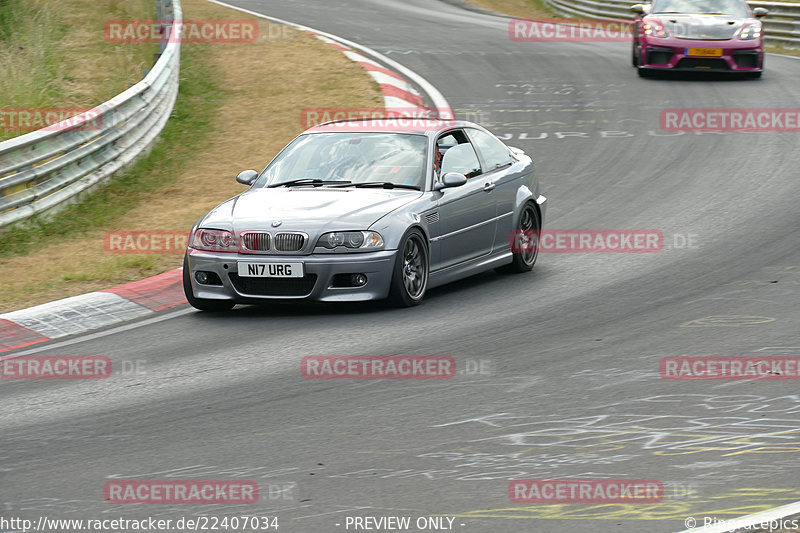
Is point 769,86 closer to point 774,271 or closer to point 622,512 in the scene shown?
point 774,271

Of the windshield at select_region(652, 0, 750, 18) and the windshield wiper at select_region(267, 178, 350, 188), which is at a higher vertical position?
the windshield at select_region(652, 0, 750, 18)

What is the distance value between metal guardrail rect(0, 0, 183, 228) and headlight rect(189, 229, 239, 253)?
3544 mm

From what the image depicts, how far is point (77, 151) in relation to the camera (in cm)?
1383

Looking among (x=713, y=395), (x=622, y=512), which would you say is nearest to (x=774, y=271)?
(x=713, y=395)

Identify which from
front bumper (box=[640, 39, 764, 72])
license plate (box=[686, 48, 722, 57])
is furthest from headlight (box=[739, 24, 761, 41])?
license plate (box=[686, 48, 722, 57])

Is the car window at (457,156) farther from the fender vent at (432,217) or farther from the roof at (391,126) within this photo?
the fender vent at (432,217)

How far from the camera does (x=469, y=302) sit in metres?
9.88

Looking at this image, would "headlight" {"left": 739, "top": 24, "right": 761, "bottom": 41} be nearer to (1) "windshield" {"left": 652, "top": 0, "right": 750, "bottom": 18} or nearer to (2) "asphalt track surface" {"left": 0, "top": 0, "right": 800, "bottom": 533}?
(1) "windshield" {"left": 652, "top": 0, "right": 750, "bottom": 18}

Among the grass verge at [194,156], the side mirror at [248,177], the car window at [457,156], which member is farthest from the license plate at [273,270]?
the grass verge at [194,156]

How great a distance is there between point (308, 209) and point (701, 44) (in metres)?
13.0

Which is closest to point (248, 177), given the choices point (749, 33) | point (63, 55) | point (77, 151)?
point (77, 151)

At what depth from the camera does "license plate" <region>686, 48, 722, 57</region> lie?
20.9 meters

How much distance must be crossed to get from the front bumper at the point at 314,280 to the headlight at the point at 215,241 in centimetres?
8

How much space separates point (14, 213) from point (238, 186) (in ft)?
9.31
